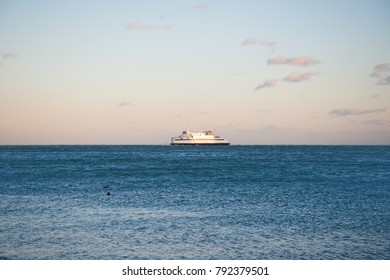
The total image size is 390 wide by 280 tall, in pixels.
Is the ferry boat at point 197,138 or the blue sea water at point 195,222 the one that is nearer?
the blue sea water at point 195,222

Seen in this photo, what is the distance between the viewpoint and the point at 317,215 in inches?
1002

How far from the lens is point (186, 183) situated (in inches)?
1693

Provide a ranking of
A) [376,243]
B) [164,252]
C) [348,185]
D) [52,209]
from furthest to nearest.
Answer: [348,185] → [52,209] → [376,243] → [164,252]

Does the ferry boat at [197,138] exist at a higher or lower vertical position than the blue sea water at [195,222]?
higher

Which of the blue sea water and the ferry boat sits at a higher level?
the ferry boat

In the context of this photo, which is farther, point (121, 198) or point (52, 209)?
point (121, 198)

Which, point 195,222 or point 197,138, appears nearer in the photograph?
point 195,222

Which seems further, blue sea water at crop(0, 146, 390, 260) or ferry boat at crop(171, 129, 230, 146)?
ferry boat at crop(171, 129, 230, 146)

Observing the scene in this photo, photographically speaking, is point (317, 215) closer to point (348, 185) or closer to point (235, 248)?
point (235, 248)
